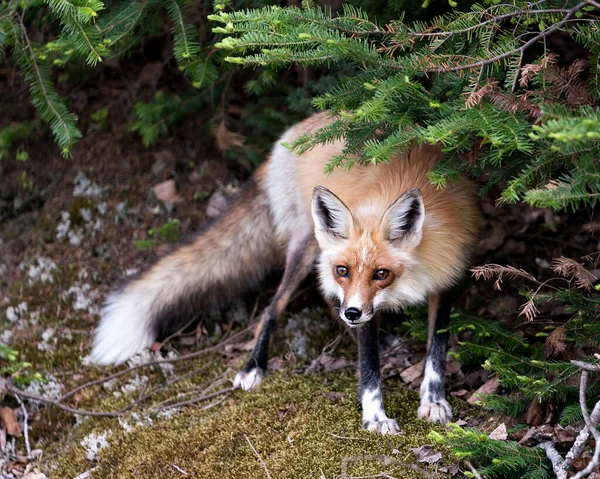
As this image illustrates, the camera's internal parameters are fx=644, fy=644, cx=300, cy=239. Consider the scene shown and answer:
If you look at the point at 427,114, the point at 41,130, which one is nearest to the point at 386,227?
the point at 427,114

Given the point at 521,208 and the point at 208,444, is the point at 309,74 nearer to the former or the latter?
the point at 521,208

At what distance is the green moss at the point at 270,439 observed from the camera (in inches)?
126

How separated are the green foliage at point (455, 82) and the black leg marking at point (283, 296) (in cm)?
132

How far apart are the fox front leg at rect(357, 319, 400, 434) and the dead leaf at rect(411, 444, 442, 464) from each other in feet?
0.89

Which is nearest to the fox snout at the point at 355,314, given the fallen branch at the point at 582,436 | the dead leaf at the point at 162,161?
the fallen branch at the point at 582,436

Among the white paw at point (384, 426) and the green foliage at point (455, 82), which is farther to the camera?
the white paw at point (384, 426)

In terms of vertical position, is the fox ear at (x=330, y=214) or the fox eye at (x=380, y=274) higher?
the fox ear at (x=330, y=214)

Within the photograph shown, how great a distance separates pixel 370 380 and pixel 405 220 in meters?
0.93

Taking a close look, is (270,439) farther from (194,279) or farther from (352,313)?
(194,279)

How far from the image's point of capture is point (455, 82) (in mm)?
3006

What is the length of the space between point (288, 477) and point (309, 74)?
357 cm

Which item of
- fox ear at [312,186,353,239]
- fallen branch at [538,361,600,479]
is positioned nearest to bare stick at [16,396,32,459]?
fox ear at [312,186,353,239]

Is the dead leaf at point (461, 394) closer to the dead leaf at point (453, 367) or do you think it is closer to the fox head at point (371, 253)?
the dead leaf at point (453, 367)

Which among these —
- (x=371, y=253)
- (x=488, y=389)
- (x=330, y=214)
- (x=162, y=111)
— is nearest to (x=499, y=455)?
(x=488, y=389)
